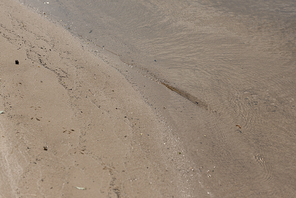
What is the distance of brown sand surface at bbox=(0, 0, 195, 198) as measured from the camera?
212 cm

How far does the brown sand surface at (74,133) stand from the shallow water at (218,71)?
423 millimetres

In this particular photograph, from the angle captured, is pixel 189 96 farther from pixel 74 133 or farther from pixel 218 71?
pixel 74 133

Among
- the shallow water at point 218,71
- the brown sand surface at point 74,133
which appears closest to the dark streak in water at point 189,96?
the shallow water at point 218,71

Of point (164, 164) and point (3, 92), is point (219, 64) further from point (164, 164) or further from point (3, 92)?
point (3, 92)

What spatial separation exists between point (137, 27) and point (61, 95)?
3363mm

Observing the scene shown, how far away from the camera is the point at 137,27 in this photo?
19.1 ft

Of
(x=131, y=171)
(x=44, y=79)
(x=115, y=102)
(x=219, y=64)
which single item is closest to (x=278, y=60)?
(x=219, y=64)

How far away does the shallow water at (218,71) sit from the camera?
3.02m

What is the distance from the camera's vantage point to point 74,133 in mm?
2572

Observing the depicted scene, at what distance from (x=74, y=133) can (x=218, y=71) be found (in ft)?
10.2

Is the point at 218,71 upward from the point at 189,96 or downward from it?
upward

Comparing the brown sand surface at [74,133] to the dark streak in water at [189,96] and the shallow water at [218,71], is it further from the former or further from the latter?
the dark streak in water at [189,96]

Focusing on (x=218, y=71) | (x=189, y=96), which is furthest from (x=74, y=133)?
(x=218, y=71)

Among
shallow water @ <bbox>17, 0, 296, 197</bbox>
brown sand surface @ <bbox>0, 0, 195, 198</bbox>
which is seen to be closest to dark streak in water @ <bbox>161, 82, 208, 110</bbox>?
shallow water @ <bbox>17, 0, 296, 197</bbox>
